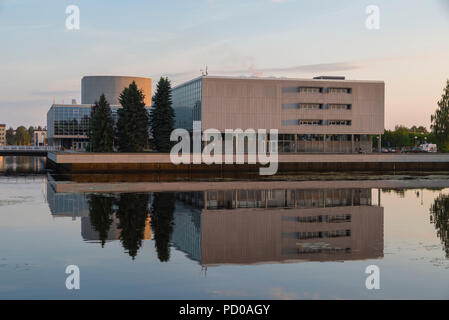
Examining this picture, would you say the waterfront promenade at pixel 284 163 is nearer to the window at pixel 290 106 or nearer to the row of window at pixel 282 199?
the window at pixel 290 106

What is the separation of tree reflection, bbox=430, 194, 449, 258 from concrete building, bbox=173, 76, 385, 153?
56.6m

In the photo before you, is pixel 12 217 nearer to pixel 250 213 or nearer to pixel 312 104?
pixel 250 213

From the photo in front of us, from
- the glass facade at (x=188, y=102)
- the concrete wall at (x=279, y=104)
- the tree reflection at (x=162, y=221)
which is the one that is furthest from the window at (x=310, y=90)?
the tree reflection at (x=162, y=221)

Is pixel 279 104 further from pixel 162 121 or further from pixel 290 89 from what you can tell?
pixel 162 121

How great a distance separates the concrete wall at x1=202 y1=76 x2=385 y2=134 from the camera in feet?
310

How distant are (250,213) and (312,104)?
2831 inches

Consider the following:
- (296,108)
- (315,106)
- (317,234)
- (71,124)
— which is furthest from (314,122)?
(71,124)

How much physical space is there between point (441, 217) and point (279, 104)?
2733 inches

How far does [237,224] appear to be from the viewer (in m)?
26.8

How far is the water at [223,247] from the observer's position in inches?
590

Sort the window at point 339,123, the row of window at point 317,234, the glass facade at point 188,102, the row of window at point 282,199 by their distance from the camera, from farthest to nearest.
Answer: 1. the window at point 339,123
2. the glass facade at point 188,102
3. the row of window at point 282,199
4. the row of window at point 317,234

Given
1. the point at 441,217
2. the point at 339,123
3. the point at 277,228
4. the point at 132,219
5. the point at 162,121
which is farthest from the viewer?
the point at 339,123

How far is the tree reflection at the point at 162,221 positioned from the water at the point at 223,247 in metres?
0.06
